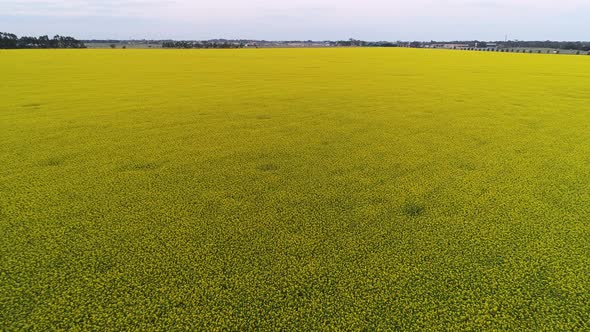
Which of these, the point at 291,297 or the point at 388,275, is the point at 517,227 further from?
the point at 291,297

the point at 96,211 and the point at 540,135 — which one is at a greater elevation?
the point at 540,135

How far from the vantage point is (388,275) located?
1.99 metres

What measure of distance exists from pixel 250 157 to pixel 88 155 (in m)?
1.88

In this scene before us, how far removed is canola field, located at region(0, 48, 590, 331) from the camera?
1.76 metres

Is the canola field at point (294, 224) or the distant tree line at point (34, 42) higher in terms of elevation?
the distant tree line at point (34, 42)

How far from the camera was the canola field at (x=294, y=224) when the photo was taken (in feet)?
5.77

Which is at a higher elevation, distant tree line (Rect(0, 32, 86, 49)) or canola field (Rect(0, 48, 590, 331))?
distant tree line (Rect(0, 32, 86, 49))

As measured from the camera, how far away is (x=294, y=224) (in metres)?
2.53

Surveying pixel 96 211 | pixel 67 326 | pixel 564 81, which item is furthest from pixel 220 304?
pixel 564 81

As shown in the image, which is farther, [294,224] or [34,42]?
[34,42]

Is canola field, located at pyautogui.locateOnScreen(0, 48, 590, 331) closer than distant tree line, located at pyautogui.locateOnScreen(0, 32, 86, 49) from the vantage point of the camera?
Yes

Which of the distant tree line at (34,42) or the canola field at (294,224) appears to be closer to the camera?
the canola field at (294,224)

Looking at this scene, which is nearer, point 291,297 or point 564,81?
point 291,297

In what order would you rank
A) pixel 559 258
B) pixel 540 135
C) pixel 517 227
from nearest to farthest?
pixel 559 258, pixel 517 227, pixel 540 135
